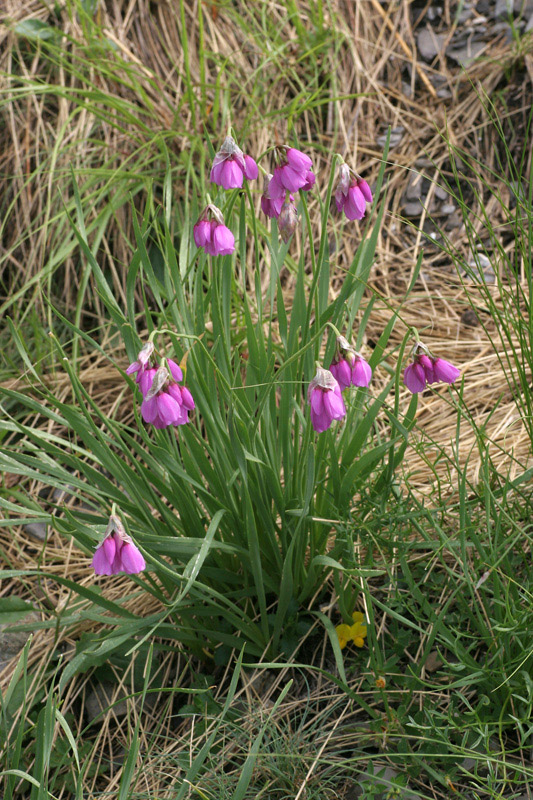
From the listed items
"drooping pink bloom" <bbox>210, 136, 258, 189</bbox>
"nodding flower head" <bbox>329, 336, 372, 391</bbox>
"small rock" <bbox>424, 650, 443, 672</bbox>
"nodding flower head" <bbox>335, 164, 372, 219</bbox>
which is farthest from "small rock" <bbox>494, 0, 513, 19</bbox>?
"small rock" <bbox>424, 650, 443, 672</bbox>

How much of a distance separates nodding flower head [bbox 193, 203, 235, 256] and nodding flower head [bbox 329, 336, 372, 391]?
0.86ft

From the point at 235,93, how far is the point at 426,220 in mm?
850

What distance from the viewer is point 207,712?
157 cm

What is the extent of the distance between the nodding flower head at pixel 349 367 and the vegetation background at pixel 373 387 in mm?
228

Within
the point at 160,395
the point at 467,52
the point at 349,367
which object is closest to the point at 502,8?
the point at 467,52

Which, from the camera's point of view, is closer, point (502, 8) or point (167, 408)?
point (167, 408)

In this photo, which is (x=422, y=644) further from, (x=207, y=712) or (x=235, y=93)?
(x=235, y=93)

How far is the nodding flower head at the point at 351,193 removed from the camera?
1427 millimetres

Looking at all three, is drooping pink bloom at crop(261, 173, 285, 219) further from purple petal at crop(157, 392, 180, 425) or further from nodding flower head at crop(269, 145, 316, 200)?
purple petal at crop(157, 392, 180, 425)

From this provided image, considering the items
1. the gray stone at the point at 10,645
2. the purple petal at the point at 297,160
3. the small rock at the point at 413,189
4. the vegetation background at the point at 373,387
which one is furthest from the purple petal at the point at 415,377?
the small rock at the point at 413,189

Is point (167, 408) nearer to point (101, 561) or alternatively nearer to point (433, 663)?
point (101, 561)

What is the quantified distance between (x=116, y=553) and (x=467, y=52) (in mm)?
2636

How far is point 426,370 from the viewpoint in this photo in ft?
4.56

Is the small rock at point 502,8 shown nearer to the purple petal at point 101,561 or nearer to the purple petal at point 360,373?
the purple petal at point 360,373
